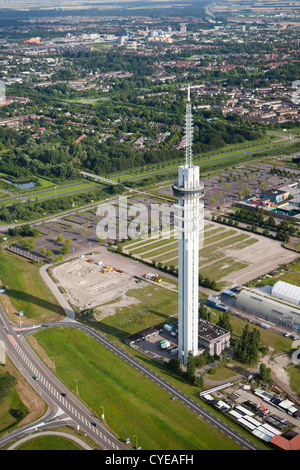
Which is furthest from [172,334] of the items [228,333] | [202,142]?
[202,142]

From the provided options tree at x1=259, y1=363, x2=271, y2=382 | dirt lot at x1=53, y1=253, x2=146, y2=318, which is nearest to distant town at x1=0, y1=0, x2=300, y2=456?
tree at x1=259, y1=363, x2=271, y2=382

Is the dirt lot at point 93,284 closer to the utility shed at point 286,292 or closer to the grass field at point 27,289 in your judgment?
the grass field at point 27,289

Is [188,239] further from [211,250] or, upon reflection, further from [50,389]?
[211,250]

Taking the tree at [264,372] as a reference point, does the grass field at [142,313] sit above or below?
below

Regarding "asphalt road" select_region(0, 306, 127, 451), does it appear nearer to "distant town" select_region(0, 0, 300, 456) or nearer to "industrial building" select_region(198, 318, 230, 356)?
"distant town" select_region(0, 0, 300, 456)

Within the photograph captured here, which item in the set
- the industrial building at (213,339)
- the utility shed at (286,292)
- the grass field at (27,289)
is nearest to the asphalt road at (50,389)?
the grass field at (27,289)
